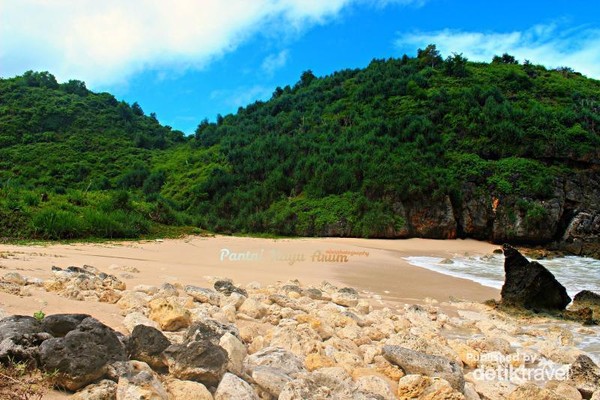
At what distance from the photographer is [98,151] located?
42.4m

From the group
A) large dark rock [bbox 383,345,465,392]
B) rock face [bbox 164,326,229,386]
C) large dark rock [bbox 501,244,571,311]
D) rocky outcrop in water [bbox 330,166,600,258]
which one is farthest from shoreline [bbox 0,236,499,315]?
rocky outcrop in water [bbox 330,166,600,258]

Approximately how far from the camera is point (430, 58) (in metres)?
43.1

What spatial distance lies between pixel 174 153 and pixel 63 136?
38.9 ft

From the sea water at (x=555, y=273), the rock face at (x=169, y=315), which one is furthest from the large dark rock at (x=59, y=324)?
the sea water at (x=555, y=273)

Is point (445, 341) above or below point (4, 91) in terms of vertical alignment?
below

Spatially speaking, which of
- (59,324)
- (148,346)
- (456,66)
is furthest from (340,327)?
(456,66)

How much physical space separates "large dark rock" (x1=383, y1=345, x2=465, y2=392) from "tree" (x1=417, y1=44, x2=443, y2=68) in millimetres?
42839

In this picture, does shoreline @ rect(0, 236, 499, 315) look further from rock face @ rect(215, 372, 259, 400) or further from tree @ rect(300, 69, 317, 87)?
tree @ rect(300, 69, 317, 87)

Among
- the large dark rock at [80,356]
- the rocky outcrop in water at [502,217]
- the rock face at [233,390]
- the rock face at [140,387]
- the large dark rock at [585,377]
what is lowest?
the large dark rock at [585,377]

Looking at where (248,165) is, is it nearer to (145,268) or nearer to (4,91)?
(145,268)

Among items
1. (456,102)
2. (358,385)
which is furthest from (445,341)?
(456,102)

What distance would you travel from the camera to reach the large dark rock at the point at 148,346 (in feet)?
8.84

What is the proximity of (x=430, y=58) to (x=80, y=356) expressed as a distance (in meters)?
46.0

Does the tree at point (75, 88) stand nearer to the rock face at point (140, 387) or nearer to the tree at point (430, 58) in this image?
the tree at point (430, 58)
